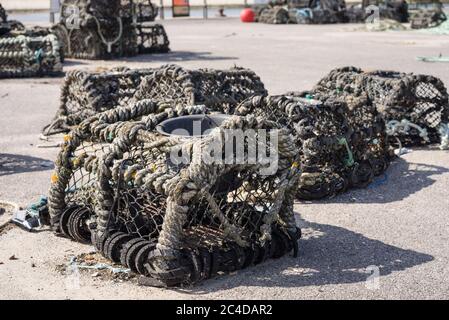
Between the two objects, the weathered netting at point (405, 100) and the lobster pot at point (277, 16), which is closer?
the weathered netting at point (405, 100)

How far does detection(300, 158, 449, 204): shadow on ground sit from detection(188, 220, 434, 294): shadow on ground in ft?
3.14

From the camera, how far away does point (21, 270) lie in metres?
4.80

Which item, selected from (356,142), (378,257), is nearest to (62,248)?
(378,257)

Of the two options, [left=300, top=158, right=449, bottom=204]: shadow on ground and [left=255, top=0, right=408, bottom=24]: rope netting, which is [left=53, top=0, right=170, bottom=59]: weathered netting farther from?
[left=255, top=0, right=408, bottom=24]: rope netting

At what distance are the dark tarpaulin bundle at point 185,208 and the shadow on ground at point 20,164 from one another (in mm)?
2314

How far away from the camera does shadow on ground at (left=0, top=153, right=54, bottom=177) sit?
7.39 metres

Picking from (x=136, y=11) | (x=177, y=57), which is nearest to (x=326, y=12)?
(x=136, y=11)

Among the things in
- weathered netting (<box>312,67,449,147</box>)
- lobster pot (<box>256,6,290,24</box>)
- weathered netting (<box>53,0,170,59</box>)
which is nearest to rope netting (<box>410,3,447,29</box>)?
lobster pot (<box>256,6,290,24</box>)

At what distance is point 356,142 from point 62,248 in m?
2.85

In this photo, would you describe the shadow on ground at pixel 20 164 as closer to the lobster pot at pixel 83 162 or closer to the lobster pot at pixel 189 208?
the lobster pot at pixel 83 162

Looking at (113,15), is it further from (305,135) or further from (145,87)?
(305,135)

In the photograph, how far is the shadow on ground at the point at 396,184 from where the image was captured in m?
6.36

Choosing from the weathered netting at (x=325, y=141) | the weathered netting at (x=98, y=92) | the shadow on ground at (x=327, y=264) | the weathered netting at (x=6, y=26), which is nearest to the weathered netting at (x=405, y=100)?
the weathered netting at (x=325, y=141)

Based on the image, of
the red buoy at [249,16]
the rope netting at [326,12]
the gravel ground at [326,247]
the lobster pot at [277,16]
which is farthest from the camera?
the red buoy at [249,16]
